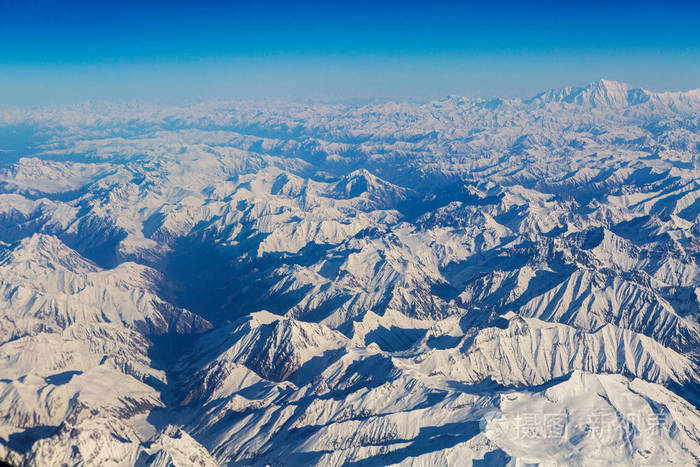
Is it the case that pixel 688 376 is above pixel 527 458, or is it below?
below

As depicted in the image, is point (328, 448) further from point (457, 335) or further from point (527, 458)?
point (457, 335)

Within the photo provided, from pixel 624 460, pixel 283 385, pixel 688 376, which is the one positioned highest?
pixel 624 460

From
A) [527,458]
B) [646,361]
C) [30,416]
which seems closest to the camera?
[527,458]

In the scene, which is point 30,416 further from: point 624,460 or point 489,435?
point 624,460

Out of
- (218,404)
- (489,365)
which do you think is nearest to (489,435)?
(489,365)

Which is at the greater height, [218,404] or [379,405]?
[379,405]

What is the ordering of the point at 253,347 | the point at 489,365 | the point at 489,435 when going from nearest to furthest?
the point at 489,435, the point at 489,365, the point at 253,347

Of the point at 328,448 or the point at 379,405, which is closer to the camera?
the point at 328,448

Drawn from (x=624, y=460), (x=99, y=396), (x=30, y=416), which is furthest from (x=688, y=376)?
(x=30, y=416)

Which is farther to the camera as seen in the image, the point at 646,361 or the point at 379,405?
the point at 646,361
